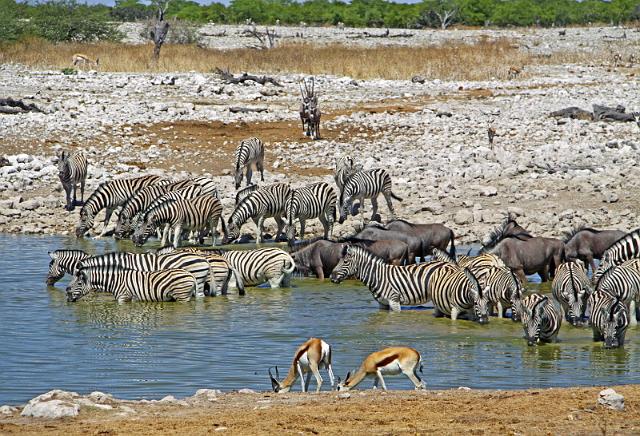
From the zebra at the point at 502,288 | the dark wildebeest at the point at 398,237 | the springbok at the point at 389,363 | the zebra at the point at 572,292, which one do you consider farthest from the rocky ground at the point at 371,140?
the springbok at the point at 389,363

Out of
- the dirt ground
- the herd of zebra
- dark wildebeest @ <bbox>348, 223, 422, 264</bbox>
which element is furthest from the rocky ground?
the dirt ground

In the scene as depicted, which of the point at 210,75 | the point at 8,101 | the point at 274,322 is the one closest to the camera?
the point at 274,322

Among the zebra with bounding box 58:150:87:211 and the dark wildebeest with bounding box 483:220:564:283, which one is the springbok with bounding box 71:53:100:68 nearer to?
the zebra with bounding box 58:150:87:211

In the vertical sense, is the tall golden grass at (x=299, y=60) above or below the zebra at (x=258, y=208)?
above

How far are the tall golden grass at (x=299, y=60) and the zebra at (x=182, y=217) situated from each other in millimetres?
17704

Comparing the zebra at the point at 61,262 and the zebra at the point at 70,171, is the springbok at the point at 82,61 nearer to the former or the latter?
the zebra at the point at 70,171

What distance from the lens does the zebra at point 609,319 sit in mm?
11148

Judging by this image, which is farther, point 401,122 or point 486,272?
point 401,122

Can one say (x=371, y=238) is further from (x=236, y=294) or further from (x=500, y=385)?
(x=500, y=385)

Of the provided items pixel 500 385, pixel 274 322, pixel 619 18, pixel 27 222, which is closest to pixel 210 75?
pixel 27 222

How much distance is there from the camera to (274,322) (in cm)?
1298

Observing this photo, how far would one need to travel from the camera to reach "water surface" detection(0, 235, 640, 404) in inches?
400

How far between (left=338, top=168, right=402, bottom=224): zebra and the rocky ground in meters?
0.33

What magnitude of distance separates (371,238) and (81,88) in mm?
17165
